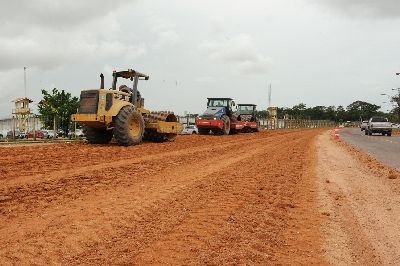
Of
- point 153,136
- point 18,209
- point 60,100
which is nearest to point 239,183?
point 18,209

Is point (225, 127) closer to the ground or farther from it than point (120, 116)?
closer to the ground

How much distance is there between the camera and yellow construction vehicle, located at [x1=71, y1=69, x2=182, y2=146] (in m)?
15.3

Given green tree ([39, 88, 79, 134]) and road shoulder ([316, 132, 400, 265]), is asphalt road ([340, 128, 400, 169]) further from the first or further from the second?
green tree ([39, 88, 79, 134])

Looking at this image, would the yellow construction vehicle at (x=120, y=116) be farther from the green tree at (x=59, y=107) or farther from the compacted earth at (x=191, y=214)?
the green tree at (x=59, y=107)

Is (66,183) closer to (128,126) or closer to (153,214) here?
(153,214)

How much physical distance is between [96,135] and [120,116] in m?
2.42

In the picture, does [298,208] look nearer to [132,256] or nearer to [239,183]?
Result: [239,183]

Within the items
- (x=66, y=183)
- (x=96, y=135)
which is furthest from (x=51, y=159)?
(x=96, y=135)

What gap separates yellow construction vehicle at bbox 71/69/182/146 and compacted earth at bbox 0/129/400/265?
14.3 feet

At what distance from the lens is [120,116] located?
1534 centimetres

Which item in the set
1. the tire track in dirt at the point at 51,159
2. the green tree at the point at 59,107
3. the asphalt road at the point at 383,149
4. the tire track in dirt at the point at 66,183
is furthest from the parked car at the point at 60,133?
the tire track in dirt at the point at 66,183

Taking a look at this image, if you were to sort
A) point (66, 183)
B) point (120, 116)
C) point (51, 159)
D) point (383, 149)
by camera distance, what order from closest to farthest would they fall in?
1. point (66, 183)
2. point (51, 159)
3. point (120, 116)
4. point (383, 149)

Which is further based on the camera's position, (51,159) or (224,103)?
(224,103)

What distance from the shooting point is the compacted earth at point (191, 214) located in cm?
458
